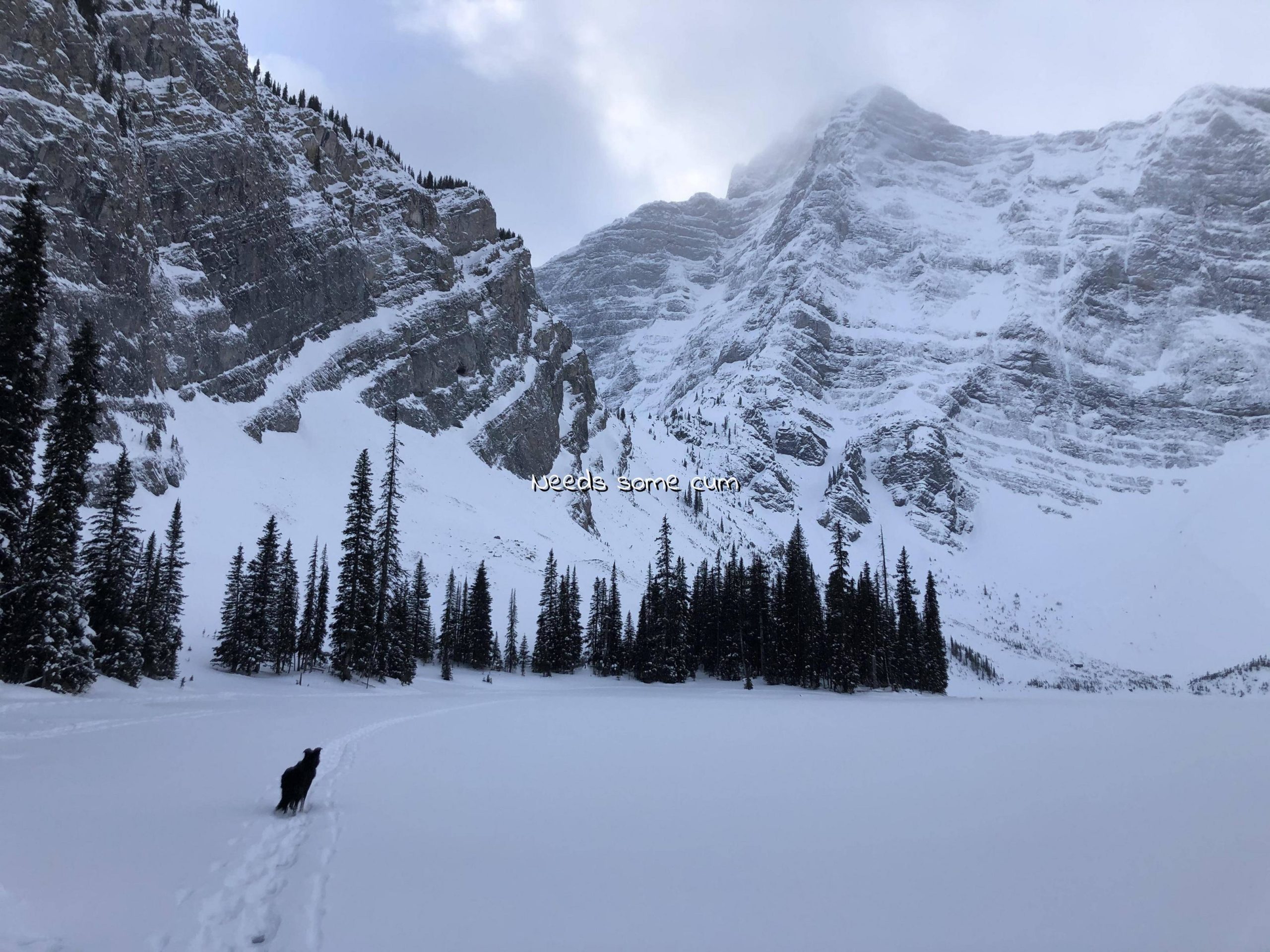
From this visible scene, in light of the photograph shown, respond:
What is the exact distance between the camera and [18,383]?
2214 cm

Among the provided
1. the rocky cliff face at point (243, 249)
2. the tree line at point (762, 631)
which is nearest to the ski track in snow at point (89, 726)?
the tree line at point (762, 631)

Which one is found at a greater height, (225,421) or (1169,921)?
(225,421)

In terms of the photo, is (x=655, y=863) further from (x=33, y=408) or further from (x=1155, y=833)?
(x=33, y=408)

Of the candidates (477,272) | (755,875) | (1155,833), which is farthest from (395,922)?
(477,272)

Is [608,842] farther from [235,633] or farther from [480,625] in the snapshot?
[480,625]

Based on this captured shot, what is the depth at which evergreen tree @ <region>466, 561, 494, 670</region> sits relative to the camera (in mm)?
75125

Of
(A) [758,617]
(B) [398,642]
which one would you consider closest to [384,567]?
(B) [398,642]

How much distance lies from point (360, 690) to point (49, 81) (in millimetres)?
91815

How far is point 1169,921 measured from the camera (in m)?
7.50

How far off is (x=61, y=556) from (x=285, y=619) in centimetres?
3255

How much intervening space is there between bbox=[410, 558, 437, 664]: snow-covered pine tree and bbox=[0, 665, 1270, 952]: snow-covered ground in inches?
1944

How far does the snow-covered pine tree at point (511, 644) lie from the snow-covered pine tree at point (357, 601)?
114ft

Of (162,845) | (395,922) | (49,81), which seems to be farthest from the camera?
(49,81)

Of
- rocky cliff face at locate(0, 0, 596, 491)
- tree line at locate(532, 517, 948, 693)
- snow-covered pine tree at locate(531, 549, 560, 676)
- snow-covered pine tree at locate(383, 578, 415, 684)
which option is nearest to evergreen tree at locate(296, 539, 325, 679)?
snow-covered pine tree at locate(383, 578, 415, 684)
